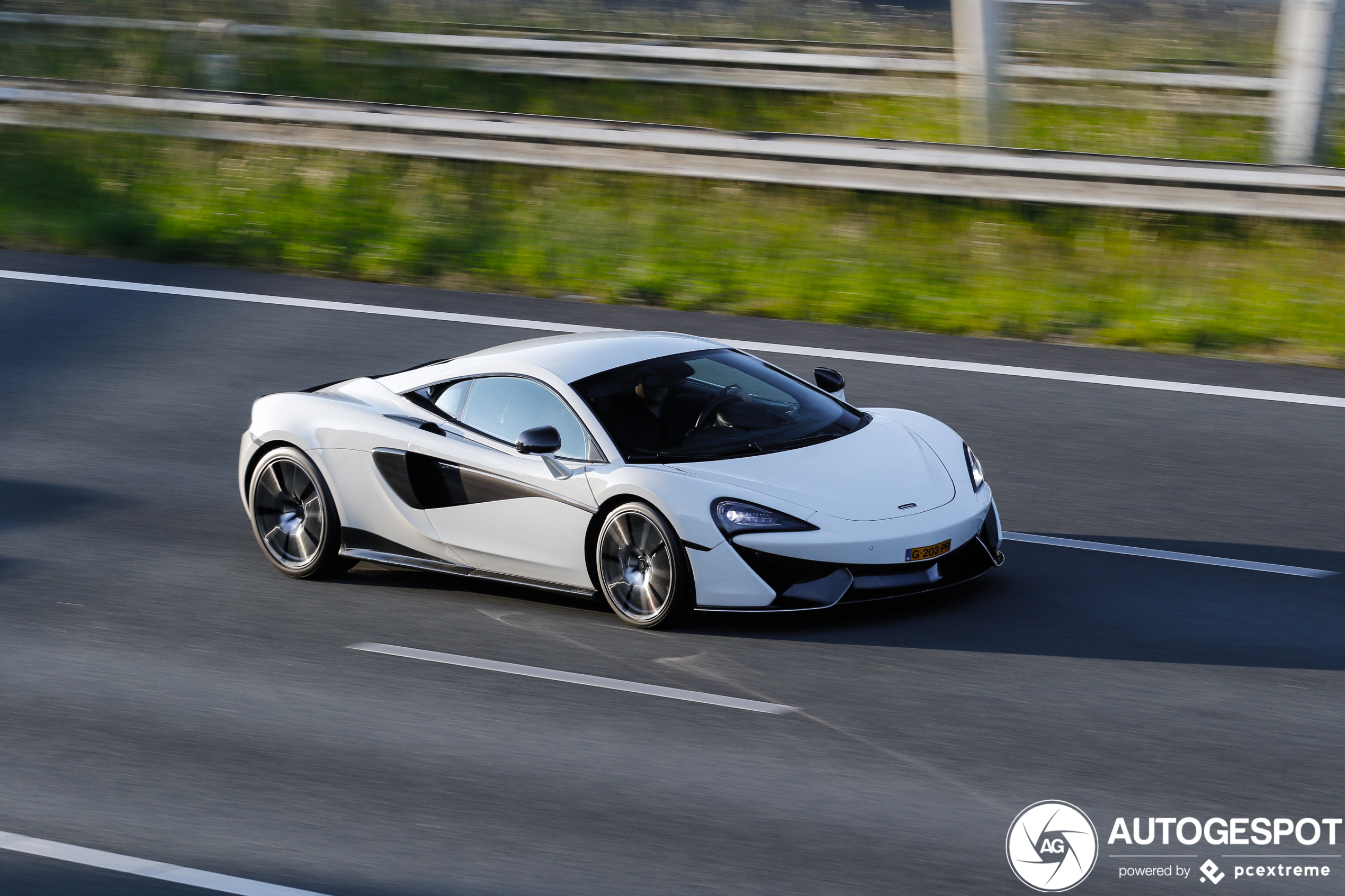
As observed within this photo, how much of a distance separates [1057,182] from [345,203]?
22.2 ft

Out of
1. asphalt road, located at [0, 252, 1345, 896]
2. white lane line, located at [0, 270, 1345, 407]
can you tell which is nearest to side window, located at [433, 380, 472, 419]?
asphalt road, located at [0, 252, 1345, 896]

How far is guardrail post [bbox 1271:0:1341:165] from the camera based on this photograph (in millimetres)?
13195

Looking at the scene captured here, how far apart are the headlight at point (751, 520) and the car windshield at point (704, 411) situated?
1.35 ft

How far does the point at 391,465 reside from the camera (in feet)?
28.5

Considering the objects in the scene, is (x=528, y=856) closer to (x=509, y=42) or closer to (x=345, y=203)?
(x=345, y=203)

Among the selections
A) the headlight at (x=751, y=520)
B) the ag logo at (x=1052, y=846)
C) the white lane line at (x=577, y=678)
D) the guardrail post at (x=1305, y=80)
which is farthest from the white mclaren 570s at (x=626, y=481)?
the guardrail post at (x=1305, y=80)

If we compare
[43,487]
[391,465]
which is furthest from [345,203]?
[391,465]

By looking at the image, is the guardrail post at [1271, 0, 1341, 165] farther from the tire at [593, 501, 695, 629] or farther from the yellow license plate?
the tire at [593, 501, 695, 629]

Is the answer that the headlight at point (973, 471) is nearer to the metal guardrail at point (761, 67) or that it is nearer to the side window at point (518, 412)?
the side window at point (518, 412)

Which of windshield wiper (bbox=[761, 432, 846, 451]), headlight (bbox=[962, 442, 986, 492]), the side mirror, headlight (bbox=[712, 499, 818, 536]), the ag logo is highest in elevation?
the side mirror

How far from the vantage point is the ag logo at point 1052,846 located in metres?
5.50

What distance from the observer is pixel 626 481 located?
25.5ft

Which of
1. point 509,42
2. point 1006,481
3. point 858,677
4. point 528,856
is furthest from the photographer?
point 509,42

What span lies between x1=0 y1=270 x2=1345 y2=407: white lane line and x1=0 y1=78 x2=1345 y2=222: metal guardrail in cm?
200
